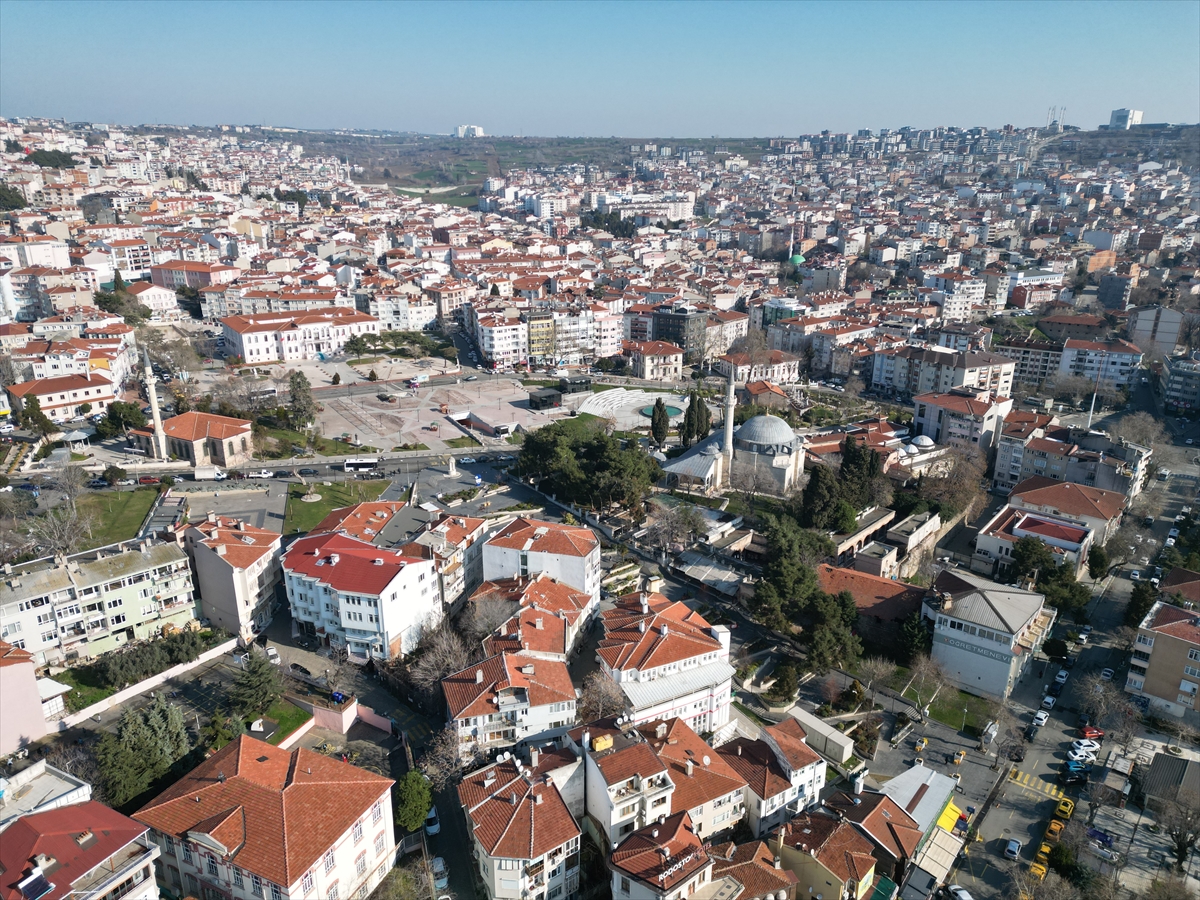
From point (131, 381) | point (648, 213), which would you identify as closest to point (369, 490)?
point (131, 381)

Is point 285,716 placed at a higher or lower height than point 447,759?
lower

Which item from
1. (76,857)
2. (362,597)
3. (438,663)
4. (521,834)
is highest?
(76,857)

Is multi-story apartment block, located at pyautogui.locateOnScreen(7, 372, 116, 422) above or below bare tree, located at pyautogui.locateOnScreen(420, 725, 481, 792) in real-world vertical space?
above

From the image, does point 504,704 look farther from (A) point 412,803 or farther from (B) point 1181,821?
(B) point 1181,821

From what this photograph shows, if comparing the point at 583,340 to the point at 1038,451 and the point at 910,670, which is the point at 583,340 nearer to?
the point at 1038,451

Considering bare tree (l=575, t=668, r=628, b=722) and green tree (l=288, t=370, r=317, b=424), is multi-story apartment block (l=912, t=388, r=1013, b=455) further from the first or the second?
green tree (l=288, t=370, r=317, b=424)

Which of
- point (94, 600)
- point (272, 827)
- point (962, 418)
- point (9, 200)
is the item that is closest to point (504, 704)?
point (272, 827)

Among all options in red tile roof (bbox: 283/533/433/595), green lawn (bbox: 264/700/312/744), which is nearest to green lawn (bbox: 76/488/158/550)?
red tile roof (bbox: 283/533/433/595)

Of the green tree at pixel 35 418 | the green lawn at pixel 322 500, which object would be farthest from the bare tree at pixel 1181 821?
the green tree at pixel 35 418
